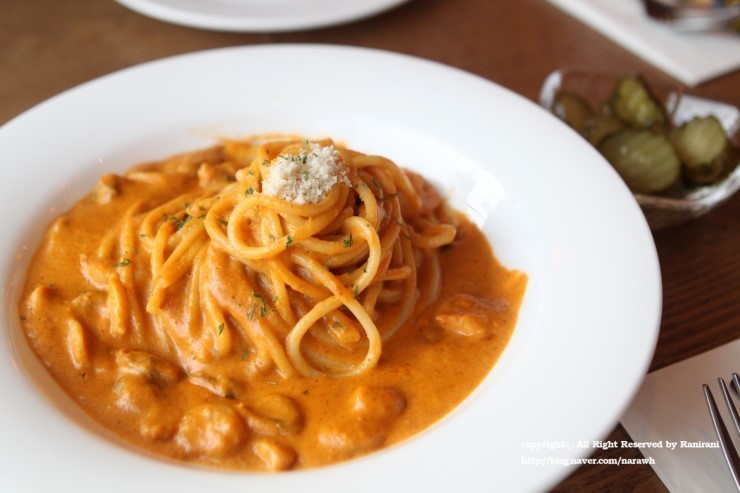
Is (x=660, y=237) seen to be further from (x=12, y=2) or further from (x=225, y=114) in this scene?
(x=12, y=2)

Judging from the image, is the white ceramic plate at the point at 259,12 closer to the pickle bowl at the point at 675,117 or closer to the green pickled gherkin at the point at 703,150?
the pickle bowl at the point at 675,117

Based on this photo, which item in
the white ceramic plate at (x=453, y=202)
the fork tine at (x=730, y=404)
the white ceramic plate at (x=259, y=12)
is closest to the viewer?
the white ceramic plate at (x=453, y=202)

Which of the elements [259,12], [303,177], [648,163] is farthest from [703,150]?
[259,12]

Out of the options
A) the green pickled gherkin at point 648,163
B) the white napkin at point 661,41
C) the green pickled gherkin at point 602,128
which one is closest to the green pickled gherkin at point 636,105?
the green pickled gherkin at point 602,128

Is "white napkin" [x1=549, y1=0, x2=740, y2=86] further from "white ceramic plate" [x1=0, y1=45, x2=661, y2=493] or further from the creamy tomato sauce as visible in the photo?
the creamy tomato sauce

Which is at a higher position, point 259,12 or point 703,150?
point 259,12

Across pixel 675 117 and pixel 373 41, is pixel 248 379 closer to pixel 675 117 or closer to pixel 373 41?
pixel 675 117
